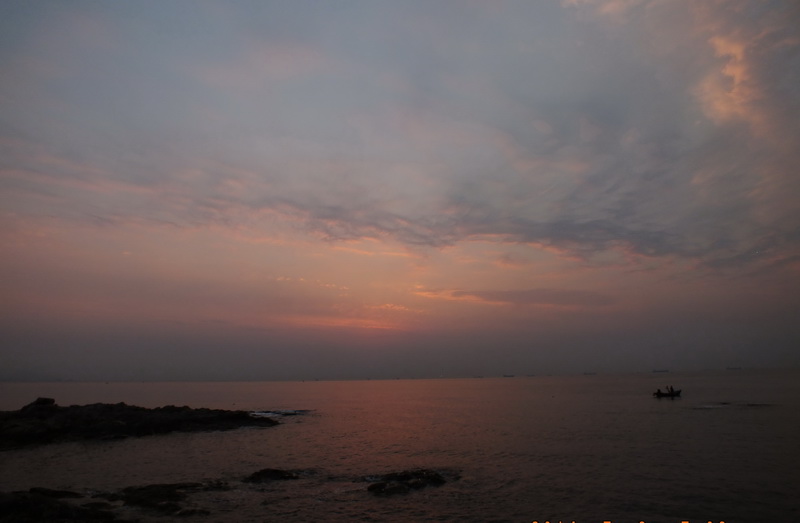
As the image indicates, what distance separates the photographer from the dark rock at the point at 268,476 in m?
30.4

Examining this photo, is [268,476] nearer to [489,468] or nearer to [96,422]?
[489,468]

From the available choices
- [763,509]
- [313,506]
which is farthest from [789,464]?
[313,506]

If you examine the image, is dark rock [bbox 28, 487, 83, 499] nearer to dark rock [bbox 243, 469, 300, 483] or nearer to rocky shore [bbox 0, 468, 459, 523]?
rocky shore [bbox 0, 468, 459, 523]

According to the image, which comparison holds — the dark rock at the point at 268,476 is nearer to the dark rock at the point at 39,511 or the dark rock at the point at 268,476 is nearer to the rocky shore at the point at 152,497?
the rocky shore at the point at 152,497

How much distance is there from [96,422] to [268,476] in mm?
35094

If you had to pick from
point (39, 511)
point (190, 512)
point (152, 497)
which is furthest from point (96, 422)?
point (190, 512)

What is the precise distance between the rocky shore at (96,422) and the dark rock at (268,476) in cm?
2991

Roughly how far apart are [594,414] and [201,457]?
197 feet

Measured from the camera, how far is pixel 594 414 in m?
71.4

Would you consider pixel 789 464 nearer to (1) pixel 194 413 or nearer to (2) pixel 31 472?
(2) pixel 31 472

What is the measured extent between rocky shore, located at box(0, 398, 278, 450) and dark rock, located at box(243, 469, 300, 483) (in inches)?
1178

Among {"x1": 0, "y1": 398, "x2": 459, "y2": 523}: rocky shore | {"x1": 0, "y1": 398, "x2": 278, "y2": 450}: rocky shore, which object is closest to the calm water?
{"x1": 0, "y1": 398, "x2": 459, "y2": 523}: rocky shore

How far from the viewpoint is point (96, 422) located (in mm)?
52375

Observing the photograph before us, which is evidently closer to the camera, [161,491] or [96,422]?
[161,491]
